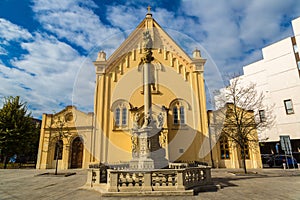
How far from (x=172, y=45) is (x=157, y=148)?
16.8 meters

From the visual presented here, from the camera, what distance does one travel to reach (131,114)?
19.7 m

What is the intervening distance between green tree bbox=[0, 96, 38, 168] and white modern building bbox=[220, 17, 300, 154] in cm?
3161

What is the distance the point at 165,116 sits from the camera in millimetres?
19141

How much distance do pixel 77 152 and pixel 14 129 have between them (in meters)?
8.87

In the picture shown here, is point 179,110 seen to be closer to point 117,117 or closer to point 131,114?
point 131,114

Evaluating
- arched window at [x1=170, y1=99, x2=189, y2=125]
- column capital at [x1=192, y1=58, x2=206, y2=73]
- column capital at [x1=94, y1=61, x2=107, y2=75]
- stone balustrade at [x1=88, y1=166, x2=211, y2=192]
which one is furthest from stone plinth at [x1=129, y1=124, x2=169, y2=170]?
column capital at [x1=192, y1=58, x2=206, y2=73]

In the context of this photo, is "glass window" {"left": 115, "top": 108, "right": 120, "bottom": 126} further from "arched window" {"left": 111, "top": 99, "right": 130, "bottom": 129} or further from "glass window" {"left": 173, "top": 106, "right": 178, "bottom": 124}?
"glass window" {"left": 173, "top": 106, "right": 178, "bottom": 124}

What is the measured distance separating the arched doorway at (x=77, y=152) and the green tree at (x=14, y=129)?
24.3ft

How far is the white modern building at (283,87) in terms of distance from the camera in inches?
1029

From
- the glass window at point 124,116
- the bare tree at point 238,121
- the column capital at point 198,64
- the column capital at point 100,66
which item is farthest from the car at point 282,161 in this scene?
the column capital at point 100,66

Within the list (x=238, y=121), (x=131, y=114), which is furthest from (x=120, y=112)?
(x=238, y=121)

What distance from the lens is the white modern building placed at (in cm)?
2612

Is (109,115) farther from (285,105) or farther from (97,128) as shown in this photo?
(285,105)

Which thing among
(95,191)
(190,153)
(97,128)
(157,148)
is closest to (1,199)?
(95,191)
